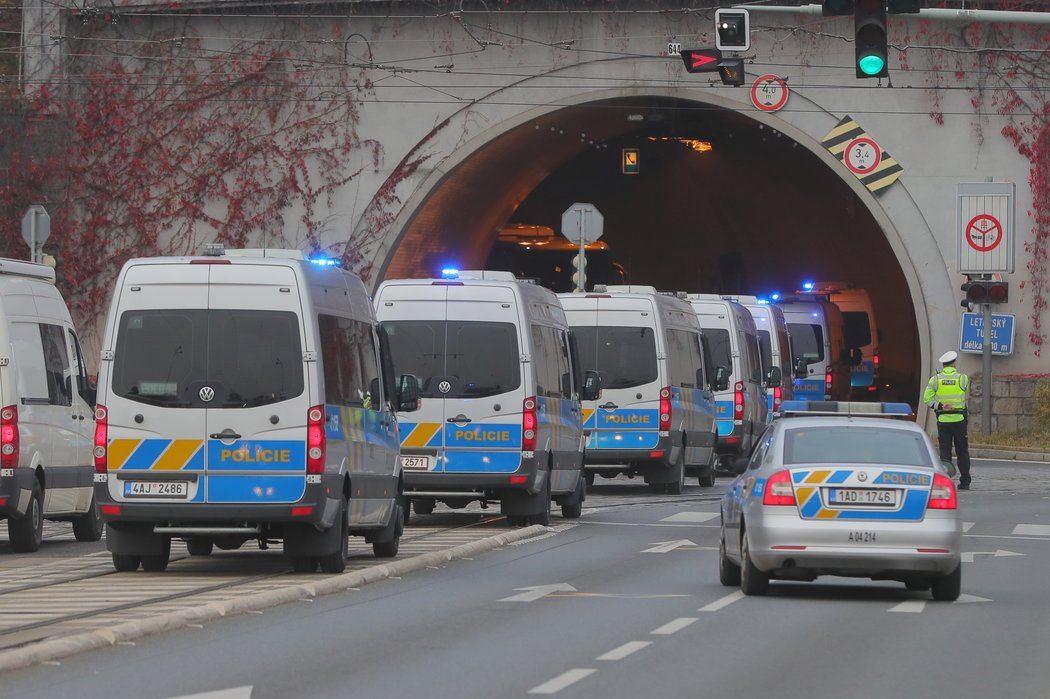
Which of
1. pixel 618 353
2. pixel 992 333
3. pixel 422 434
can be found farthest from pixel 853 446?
pixel 992 333

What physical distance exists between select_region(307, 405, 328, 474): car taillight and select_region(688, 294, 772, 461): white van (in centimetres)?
1610

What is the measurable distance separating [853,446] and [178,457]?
4.87m

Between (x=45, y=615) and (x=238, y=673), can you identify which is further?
(x=45, y=615)

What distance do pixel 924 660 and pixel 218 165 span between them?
29.1 meters

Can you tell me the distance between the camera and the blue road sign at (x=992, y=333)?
35438 mm

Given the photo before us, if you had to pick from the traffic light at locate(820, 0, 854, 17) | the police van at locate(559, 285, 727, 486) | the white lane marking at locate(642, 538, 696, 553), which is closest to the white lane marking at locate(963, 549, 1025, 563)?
the white lane marking at locate(642, 538, 696, 553)

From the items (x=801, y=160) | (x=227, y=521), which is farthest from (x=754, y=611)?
(x=801, y=160)

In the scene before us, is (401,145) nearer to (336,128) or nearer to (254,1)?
(336,128)

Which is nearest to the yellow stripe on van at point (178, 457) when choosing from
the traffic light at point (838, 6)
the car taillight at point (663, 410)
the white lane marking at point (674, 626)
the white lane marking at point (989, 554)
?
the white lane marking at point (674, 626)

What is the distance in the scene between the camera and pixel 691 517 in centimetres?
2288

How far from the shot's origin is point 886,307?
58.1 m

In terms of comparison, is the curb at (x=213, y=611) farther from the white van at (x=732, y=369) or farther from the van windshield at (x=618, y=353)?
the white van at (x=732, y=369)

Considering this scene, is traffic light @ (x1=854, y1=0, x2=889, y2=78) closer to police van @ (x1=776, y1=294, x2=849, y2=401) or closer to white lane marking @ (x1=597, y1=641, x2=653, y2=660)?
white lane marking @ (x1=597, y1=641, x2=653, y2=660)

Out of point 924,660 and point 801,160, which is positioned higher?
point 801,160
